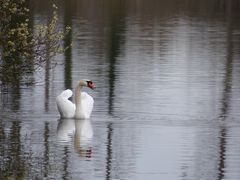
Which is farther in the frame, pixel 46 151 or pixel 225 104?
pixel 225 104

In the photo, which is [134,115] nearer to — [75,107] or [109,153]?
[75,107]

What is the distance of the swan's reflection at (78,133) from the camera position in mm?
19617

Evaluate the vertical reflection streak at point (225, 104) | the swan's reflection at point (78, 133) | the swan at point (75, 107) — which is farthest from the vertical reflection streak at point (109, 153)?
the vertical reflection streak at point (225, 104)

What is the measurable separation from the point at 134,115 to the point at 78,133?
248 centimetres

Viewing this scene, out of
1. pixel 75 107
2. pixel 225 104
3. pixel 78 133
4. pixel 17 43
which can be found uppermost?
pixel 17 43

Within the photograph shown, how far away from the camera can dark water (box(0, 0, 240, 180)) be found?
58.5 feet

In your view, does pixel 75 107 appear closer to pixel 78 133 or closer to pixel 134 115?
pixel 134 115

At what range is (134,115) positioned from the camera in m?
24.0

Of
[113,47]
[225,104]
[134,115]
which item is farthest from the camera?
[113,47]

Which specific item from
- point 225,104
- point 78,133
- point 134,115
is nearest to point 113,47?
point 225,104

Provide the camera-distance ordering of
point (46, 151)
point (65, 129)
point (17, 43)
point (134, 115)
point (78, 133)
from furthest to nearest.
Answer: point (134, 115) → point (65, 129) → point (78, 133) → point (46, 151) → point (17, 43)

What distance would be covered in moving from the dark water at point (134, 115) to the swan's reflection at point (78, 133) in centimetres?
2

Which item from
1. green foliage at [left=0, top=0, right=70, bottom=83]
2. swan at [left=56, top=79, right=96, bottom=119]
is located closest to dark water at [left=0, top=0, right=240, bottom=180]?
swan at [left=56, top=79, right=96, bottom=119]

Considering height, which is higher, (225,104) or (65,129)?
(225,104)
